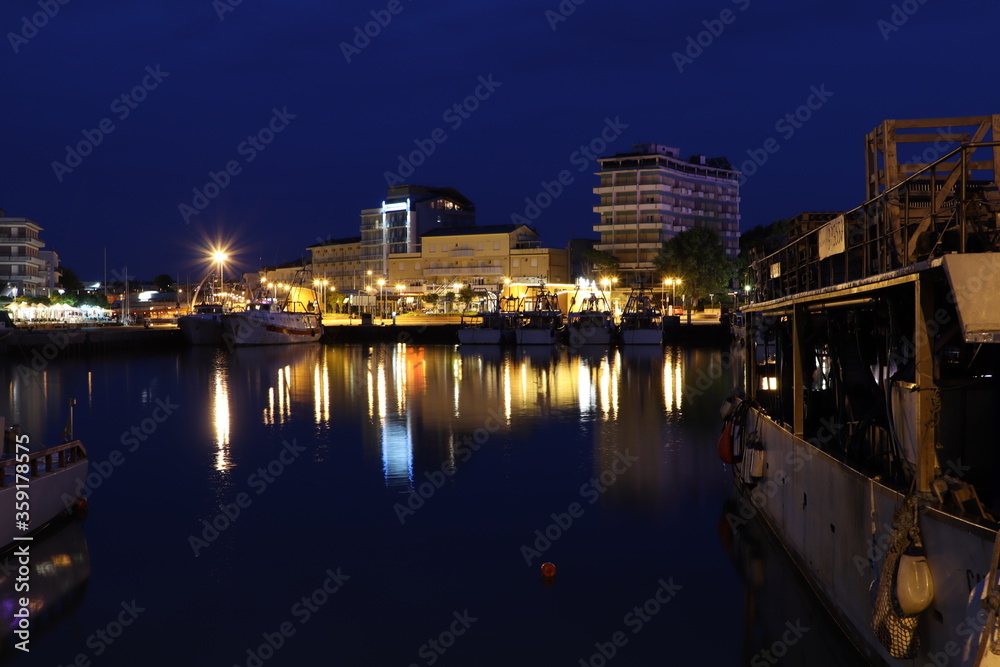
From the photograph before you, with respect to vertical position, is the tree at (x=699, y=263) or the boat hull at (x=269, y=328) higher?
the tree at (x=699, y=263)

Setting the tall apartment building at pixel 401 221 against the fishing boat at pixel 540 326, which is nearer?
the fishing boat at pixel 540 326

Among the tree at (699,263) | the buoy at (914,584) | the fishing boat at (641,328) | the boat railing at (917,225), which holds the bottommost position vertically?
the buoy at (914,584)

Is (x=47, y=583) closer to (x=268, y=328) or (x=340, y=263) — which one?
(x=268, y=328)

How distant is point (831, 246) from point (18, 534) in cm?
1251

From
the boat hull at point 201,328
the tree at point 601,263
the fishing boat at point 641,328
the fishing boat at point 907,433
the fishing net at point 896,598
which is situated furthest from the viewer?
the tree at point 601,263

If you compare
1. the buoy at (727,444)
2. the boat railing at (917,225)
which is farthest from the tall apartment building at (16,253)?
the boat railing at (917,225)

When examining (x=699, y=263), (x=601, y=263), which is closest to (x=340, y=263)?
(x=601, y=263)

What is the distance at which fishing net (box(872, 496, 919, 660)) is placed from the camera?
724cm

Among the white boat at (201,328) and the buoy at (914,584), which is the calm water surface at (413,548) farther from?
the white boat at (201,328)

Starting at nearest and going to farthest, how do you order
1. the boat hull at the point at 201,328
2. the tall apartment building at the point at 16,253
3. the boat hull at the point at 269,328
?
the boat hull at the point at 201,328, the boat hull at the point at 269,328, the tall apartment building at the point at 16,253

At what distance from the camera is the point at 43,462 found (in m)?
14.7

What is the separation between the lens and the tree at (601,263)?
349ft

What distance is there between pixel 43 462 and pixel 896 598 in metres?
13.4

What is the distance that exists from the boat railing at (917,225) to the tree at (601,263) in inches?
3657
